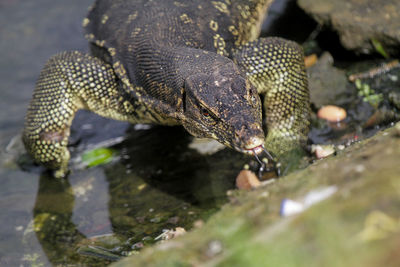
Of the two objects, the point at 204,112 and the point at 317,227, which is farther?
the point at 204,112

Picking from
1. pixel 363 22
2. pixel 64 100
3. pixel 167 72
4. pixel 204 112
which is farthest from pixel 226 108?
pixel 363 22

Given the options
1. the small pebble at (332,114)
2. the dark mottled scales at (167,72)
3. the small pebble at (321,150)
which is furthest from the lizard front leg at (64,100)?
the small pebble at (332,114)

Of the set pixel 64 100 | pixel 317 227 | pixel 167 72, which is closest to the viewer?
pixel 317 227

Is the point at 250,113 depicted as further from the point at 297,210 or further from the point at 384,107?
the point at 384,107

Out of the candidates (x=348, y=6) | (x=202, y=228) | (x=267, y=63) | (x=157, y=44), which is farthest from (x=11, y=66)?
(x=202, y=228)

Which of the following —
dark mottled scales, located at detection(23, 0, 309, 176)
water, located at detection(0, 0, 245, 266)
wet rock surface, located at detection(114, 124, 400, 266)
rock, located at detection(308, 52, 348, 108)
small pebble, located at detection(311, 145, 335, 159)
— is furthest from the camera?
rock, located at detection(308, 52, 348, 108)

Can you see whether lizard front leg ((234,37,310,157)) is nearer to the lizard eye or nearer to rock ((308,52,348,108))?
rock ((308,52,348,108))

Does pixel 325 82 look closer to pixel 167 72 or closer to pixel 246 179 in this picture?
pixel 246 179

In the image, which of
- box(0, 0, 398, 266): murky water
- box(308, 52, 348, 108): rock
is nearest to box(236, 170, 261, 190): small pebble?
box(0, 0, 398, 266): murky water
